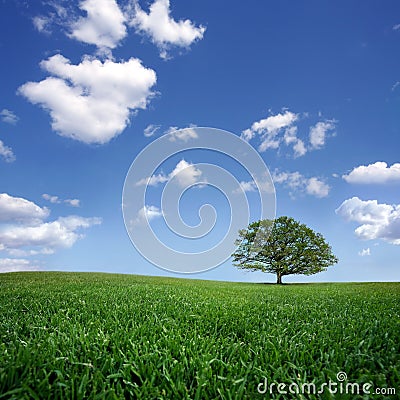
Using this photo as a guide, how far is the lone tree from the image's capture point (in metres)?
33.2

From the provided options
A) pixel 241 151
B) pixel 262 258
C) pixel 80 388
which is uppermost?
pixel 241 151

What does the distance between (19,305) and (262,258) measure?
30314 millimetres

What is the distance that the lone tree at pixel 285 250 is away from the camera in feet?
109

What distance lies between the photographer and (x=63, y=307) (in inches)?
213

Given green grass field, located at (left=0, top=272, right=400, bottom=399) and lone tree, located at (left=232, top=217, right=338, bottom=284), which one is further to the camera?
lone tree, located at (left=232, top=217, right=338, bottom=284)

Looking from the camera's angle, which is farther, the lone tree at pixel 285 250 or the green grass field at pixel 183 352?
the lone tree at pixel 285 250

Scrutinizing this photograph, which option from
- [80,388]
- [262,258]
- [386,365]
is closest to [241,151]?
[386,365]

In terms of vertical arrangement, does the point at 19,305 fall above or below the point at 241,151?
below

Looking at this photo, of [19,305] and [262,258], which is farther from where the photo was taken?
[262,258]

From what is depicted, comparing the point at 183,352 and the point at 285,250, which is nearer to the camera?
the point at 183,352

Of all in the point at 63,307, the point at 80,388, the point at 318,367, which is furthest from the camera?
the point at 63,307

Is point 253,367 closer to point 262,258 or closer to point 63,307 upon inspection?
point 63,307

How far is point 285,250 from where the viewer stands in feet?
108

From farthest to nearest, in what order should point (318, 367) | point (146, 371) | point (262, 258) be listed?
1. point (262, 258)
2. point (318, 367)
3. point (146, 371)
